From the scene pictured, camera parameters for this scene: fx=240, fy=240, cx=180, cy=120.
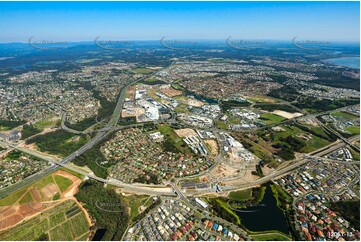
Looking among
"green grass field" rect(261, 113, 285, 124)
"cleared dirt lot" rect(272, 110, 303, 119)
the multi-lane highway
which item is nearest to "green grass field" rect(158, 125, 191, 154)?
the multi-lane highway

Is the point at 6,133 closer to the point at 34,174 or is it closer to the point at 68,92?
the point at 34,174

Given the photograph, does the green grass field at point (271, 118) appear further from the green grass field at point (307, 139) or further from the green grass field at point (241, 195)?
the green grass field at point (241, 195)

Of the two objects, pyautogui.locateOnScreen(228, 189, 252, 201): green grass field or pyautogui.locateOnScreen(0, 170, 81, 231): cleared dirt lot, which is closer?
pyautogui.locateOnScreen(0, 170, 81, 231): cleared dirt lot

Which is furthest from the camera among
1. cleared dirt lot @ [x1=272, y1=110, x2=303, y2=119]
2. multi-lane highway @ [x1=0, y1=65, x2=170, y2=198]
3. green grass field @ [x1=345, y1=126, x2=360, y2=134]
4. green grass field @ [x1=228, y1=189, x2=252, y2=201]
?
cleared dirt lot @ [x1=272, y1=110, x2=303, y2=119]

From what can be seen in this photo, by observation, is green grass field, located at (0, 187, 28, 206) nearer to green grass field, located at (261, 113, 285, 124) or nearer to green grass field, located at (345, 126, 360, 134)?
green grass field, located at (261, 113, 285, 124)

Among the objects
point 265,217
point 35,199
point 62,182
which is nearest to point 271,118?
point 265,217

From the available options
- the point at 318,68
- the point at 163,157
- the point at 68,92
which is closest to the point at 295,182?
the point at 163,157
